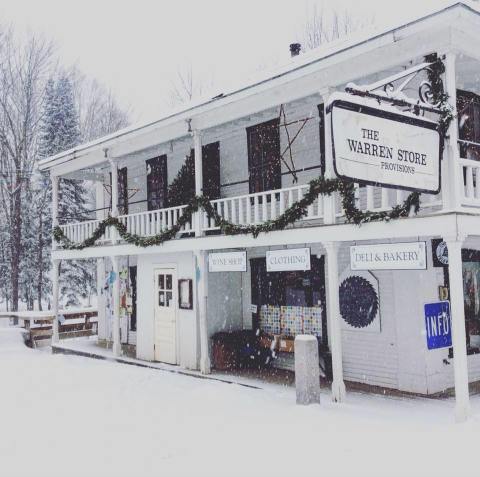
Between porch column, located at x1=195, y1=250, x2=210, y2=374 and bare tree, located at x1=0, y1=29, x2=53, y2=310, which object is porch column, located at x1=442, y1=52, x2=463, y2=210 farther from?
A: bare tree, located at x1=0, y1=29, x2=53, y2=310

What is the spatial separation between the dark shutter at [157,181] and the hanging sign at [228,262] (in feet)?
15.5

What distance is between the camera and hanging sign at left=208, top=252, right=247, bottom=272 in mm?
11312

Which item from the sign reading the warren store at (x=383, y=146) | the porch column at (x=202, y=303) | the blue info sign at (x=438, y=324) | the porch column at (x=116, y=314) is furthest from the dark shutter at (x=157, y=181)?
the sign reading the warren store at (x=383, y=146)

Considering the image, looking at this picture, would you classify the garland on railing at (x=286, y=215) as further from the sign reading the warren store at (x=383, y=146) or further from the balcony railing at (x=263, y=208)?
the sign reading the warren store at (x=383, y=146)

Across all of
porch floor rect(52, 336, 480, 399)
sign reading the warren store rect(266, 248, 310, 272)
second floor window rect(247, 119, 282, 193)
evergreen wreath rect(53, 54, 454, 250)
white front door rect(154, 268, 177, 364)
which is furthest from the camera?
white front door rect(154, 268, 177, 364)

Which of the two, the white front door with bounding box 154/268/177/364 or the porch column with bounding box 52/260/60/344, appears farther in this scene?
the porch column with bounding box 52/260/60/344

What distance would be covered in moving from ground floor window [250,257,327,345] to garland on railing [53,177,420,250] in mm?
2406

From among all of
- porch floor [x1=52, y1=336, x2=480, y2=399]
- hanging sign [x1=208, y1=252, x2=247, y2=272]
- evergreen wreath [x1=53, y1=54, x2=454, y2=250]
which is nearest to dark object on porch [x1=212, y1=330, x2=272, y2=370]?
porch floor [x1=52, y1=336, x2=480, y2=399]

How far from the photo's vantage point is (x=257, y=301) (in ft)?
44.8

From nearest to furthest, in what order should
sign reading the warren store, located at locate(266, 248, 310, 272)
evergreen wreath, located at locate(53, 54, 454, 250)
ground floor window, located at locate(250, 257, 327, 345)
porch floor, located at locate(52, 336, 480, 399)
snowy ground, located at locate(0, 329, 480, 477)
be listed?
snowy ground, located at locate(0, 329, 480, 477) → evergreen wreath, located at locate(53, 54, 454, 250) → sign reading the warren store, located at locate(266, 248, 310, 272) → porch floor, located at locate(52, 336, 480, 399) → ground floor window, located at locate(250, 257, 327, 345)

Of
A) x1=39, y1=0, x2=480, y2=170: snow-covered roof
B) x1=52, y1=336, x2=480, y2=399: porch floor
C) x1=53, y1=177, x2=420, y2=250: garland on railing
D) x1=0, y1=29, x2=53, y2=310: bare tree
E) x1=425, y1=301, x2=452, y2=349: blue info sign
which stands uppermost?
x1=0, y1=29, x2=53, y2=310: bare tree

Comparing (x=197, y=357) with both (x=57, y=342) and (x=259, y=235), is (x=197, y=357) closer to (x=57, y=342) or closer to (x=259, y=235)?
(x=259, y=235)

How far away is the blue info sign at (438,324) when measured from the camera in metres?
9.37

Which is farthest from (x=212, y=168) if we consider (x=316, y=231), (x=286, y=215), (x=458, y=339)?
(x=458, y=339)
